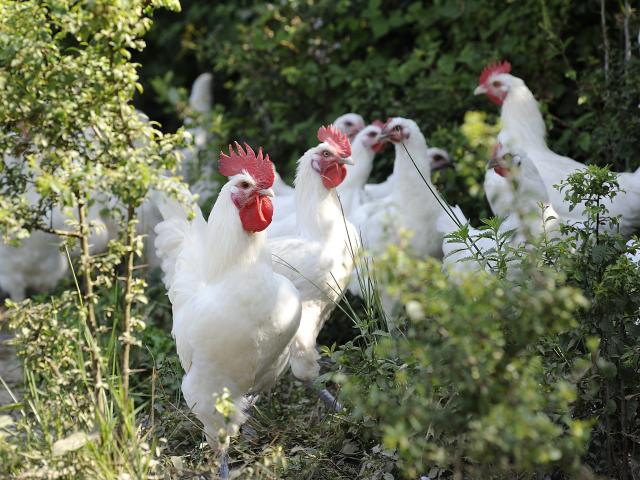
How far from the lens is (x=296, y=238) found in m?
4.89

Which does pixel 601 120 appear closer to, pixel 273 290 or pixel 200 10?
pixel 273 290

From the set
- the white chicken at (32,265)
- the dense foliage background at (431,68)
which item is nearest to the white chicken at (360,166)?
the dense foliage background at (431,68)

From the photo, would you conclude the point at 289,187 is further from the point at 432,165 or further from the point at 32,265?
the point at 32,265

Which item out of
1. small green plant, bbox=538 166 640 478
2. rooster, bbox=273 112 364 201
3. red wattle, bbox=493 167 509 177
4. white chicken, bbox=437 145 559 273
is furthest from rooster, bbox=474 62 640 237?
small green plant, bbox=538 166 640 478

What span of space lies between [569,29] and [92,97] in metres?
5.09

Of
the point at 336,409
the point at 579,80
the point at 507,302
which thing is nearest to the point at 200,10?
the point at 579,80

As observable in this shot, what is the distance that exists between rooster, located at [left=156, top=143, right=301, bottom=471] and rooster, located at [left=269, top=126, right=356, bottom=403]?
1.97ft

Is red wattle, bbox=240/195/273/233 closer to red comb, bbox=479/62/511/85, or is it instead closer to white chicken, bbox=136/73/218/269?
white chicken, bbox=136/73/218/269

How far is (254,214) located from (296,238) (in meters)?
0.96

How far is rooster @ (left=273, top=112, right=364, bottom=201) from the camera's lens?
6094 mm

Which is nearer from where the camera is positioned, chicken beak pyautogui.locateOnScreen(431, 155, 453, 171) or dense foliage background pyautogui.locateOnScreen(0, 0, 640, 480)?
dense foliage background pyautogui.locateOnScreen(0, 0, 640, 480)

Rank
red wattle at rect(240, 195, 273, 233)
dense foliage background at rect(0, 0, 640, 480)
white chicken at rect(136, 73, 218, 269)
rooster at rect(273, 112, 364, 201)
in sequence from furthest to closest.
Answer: white chicken at rect(136, 73, 218, 269) < rooster at rect(273, 112, 364, 201) < red wattle at rect(240, 195, 273, 233) < dense foliage background at rect(0, 0, 640, 480)

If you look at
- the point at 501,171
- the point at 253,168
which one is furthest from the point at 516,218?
the point at 253,168

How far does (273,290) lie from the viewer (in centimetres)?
392
